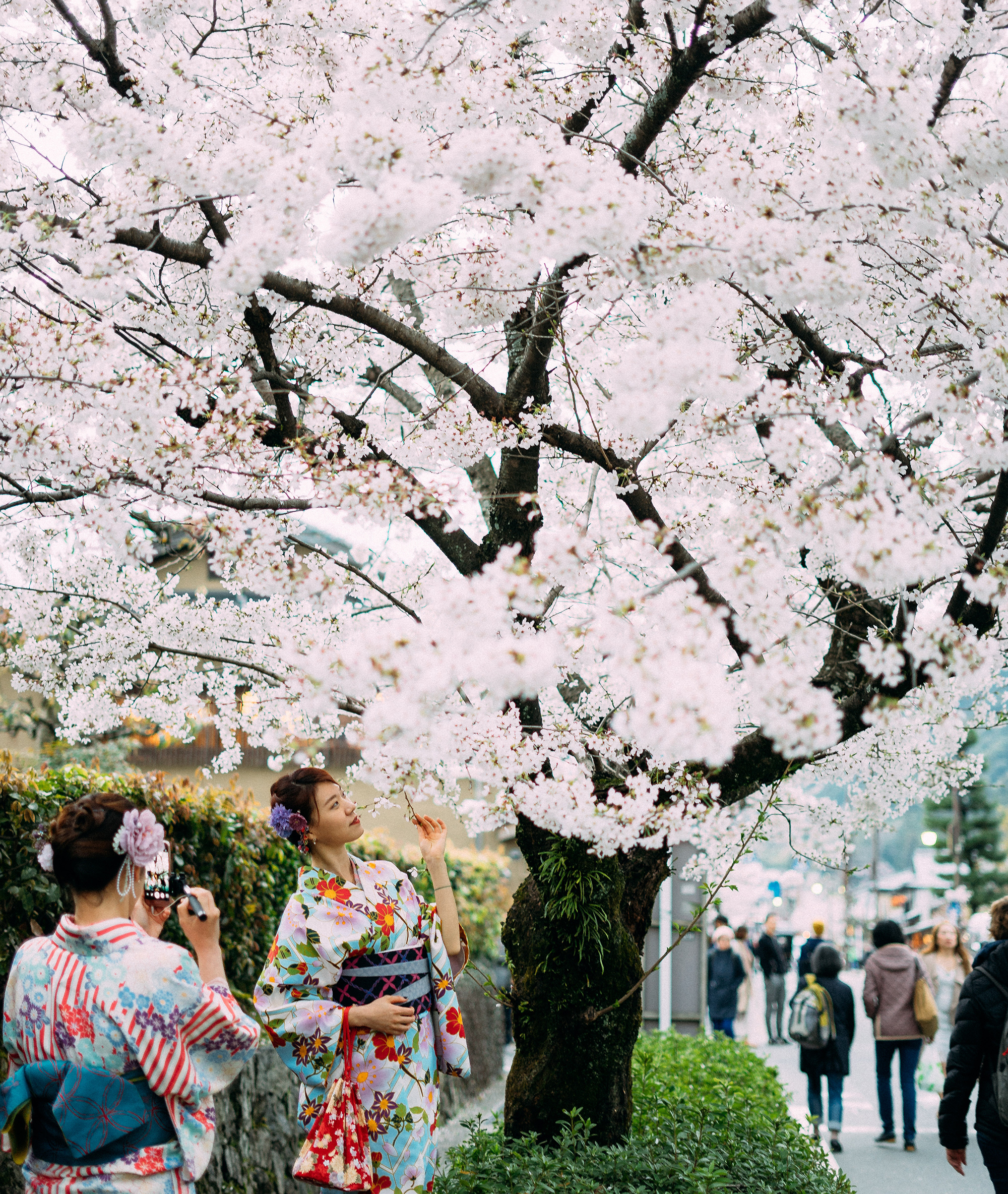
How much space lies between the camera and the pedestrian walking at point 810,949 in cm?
845

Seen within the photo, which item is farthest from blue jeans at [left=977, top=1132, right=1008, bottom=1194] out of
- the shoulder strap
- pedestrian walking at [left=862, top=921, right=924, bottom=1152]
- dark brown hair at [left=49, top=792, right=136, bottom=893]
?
dark brown hair at [left=49, top=792, right=136, bottom=893]

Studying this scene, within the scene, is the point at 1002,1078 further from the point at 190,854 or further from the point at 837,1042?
the point at 190,854

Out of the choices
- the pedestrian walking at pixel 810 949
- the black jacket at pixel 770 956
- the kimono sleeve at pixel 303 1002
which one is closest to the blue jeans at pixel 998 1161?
the kimono sleeve at pixel 303 1002

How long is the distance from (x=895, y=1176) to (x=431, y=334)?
234 inches

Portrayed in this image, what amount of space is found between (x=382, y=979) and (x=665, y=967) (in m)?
8.90

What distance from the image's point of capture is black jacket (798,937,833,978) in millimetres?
8320

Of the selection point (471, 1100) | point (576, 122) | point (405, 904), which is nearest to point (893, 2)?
point (576, 122)

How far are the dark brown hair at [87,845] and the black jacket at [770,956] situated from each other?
13.2m

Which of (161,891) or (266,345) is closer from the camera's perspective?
(161,891)

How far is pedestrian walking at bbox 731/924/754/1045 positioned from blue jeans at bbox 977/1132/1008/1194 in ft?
27.0

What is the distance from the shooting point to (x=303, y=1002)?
137 inches

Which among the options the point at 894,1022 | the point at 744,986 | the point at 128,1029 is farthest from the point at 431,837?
the point at 744,986

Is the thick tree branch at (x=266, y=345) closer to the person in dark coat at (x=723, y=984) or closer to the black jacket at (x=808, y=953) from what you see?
the black jacket at (x=808, y=953)

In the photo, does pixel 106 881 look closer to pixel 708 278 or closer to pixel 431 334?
pixel 708 278
